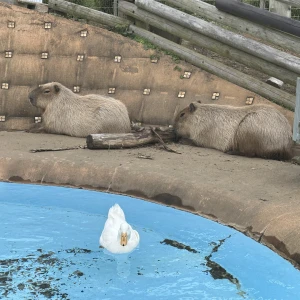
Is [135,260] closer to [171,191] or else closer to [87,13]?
[171,191]

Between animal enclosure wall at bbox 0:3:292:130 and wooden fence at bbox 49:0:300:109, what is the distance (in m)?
0.27

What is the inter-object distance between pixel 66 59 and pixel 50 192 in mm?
3844

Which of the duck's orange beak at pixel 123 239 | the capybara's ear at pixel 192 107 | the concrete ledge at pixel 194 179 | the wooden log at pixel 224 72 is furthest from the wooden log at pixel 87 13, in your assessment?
the duck's orange beak at pixel 123 239

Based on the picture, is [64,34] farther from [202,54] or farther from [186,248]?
[186,248]

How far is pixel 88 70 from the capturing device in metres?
9.88

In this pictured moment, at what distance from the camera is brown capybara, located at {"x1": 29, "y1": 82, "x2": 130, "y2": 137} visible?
8.64 meters

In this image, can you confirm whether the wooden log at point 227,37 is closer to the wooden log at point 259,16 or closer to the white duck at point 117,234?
the wooden log at point 259,16

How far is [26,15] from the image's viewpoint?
10367 mm

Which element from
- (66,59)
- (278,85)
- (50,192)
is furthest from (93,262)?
(66,59)

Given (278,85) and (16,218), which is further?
(278,85)

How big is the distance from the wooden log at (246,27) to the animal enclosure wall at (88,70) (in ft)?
2.88

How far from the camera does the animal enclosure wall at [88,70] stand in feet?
30.8

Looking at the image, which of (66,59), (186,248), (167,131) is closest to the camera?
(186,248)

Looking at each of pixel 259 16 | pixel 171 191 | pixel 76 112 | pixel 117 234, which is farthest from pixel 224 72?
pixel 117 234
